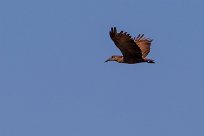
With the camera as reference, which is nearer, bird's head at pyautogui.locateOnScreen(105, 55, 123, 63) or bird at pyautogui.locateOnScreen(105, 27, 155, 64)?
bird at pyautogui.locateOnScreen(105, 27, 155, 64)

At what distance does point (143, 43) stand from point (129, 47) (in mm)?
2889

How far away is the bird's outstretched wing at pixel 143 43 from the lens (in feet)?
118

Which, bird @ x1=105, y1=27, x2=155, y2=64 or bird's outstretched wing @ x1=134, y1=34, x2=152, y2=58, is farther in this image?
bird's outstretched wing @ x1=134, y1=34, x2=152, y2=58

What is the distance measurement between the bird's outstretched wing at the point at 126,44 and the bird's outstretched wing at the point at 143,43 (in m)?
1.31

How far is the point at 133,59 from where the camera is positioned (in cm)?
3450

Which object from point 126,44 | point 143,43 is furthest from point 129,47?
point 143,43

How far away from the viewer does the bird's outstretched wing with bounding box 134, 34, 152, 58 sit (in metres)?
35.9

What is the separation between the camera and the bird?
108ft

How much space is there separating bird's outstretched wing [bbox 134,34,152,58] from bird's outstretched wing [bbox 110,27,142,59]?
1311 millimetres

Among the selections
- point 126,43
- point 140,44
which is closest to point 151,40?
point 140,44

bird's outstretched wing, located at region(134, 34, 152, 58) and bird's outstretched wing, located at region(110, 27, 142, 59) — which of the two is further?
bird's outstretched wing, located at region(134, 34, 152, 58)

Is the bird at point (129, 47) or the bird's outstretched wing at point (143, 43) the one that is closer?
the bird at point (129, 47)

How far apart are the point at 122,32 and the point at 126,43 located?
0.85m

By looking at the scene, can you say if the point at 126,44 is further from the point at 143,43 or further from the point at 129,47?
the point at 143,43
